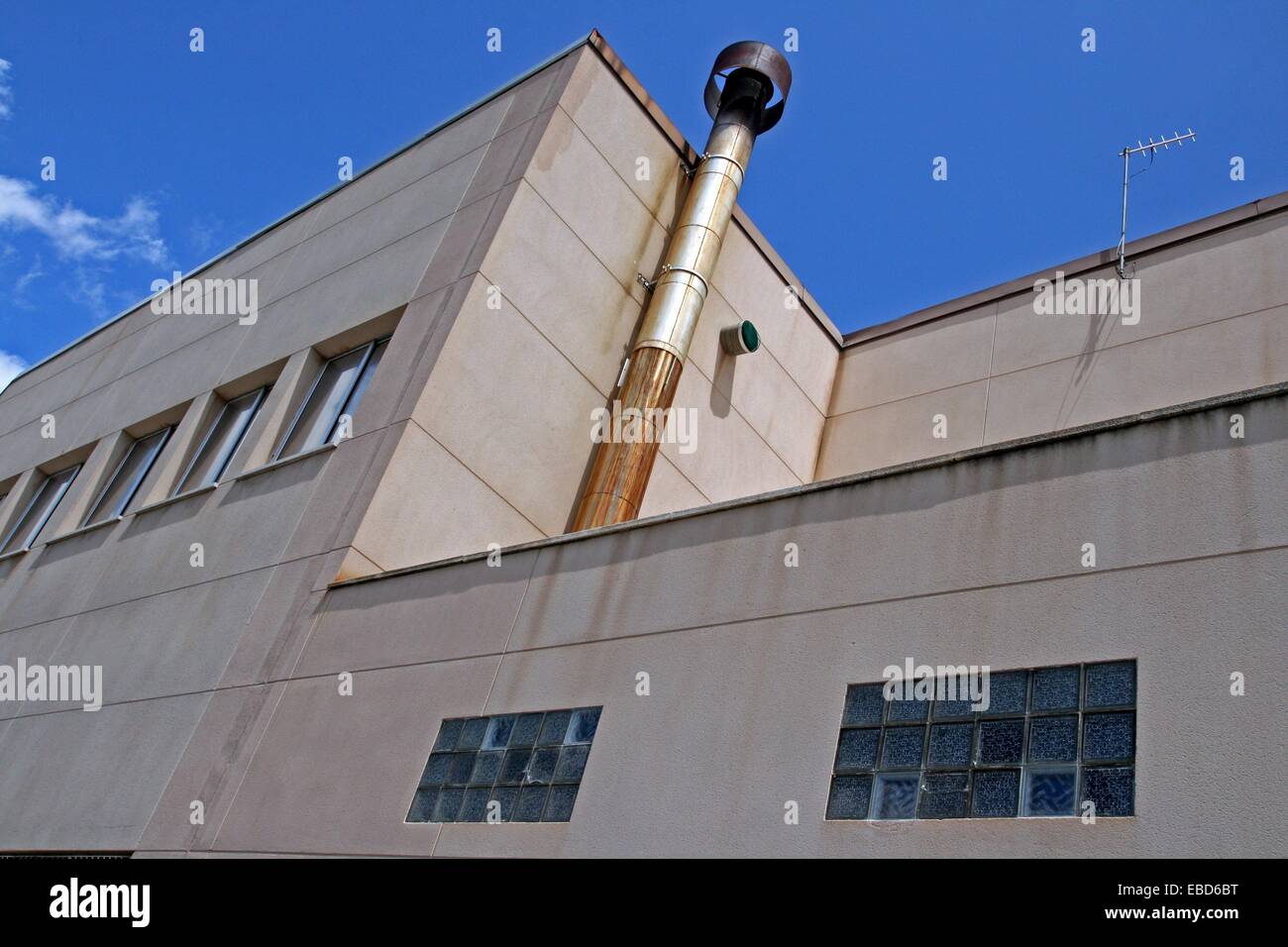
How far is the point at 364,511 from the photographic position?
34.4 ft

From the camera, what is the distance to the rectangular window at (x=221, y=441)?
13.8 meters

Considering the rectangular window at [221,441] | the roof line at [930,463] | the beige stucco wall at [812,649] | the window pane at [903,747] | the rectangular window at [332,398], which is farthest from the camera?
the rectangular window at [221,441]

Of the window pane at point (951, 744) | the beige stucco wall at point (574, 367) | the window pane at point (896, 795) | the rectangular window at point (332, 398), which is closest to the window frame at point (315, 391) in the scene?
the rectangular window at point (332, 398)

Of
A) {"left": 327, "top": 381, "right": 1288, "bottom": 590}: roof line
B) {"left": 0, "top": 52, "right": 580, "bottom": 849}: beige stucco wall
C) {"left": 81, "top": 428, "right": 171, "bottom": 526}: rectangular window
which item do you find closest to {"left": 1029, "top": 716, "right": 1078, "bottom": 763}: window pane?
{"left": 327, "top": 381, "right": 1288, "bottom": 590}: roof line

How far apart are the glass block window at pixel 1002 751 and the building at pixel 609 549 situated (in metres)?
0.02

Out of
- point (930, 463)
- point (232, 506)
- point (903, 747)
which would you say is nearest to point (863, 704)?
point (903, 747)

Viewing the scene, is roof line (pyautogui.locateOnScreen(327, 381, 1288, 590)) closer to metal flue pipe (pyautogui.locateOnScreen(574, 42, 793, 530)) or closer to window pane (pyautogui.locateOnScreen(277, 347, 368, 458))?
metal flue pipe (pyautogui.locateOnScreen(574, 42, 793, 530))

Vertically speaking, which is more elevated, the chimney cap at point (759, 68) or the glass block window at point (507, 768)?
the chimney cap at point (759, 68)

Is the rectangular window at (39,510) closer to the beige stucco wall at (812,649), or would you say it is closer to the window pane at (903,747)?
the beige stucco wall at (812,649)

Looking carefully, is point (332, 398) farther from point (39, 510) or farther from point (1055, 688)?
point (1055, 688)

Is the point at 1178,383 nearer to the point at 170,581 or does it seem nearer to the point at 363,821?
the point at 363,821
